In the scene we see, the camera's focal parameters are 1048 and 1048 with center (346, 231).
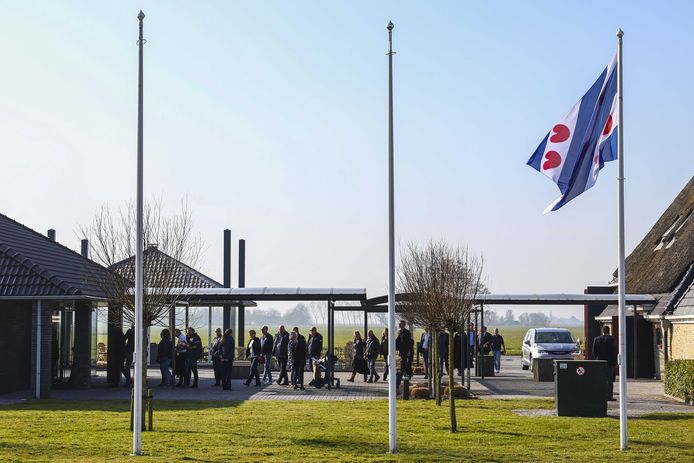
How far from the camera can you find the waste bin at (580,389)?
20250mm

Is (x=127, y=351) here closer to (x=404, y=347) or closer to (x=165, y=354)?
(x=165, y=354)

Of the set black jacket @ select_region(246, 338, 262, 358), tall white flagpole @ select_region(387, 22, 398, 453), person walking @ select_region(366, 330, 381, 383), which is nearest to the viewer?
tall white flagpole @ select_region(387, 22, 398, 453)

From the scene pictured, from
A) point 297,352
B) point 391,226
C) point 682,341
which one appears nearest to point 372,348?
point 297,352

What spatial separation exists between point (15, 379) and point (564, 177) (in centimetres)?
1710

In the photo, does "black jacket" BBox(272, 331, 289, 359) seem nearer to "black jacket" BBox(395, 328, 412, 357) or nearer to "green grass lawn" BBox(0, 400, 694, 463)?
"black jacket" BBox(395, 328, 412, 357)

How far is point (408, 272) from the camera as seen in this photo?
1379 inches

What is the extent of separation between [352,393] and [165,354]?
5.40 meters

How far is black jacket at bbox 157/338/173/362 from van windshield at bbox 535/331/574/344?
1522 centimetres

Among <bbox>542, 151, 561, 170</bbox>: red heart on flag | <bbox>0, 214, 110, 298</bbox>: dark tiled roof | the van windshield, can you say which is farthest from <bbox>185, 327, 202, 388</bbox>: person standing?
<bbox>542, 151, 561, 170</bbox>: red heart on flag

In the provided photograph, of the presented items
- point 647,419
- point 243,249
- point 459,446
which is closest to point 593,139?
point 459,446

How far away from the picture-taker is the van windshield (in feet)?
125

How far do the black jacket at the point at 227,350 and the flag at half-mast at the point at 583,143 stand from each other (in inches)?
554

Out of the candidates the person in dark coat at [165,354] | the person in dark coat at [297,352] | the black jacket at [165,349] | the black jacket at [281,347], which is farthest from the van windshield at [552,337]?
the black jacket at [165,349]

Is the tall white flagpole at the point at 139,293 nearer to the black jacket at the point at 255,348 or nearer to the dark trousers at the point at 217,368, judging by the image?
the dark trousers at the point at 217,368
